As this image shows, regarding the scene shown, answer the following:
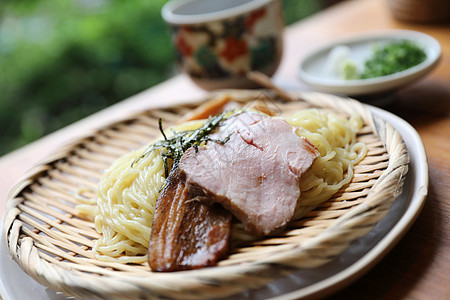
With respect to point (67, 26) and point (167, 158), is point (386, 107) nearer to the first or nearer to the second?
point (167, 158)


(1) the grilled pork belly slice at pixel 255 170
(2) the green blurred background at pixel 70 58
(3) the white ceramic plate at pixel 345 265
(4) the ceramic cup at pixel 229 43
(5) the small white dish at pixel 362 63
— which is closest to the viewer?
(3) the white ceramic plate at pixel 345 265

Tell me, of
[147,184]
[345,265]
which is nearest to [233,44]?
[147,184]

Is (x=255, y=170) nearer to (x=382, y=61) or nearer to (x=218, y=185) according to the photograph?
(x=218, y=185)

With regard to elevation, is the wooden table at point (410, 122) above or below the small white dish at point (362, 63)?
below

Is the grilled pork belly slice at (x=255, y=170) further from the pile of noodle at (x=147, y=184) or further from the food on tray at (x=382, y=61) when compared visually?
the food on tray at (x=382, y=61)

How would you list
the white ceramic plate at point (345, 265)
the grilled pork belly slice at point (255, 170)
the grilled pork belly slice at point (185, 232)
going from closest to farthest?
the white ceramic plate at point (345, 265) → the grilled pork belly slice at point (185, 232) → the grilled pork belly slice at point (255, 170)

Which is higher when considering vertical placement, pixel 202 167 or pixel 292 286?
pixel 202 167

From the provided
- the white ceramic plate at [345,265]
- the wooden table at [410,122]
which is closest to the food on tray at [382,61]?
the wooden table at [410,122]

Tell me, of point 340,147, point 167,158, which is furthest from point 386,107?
point 167,158
